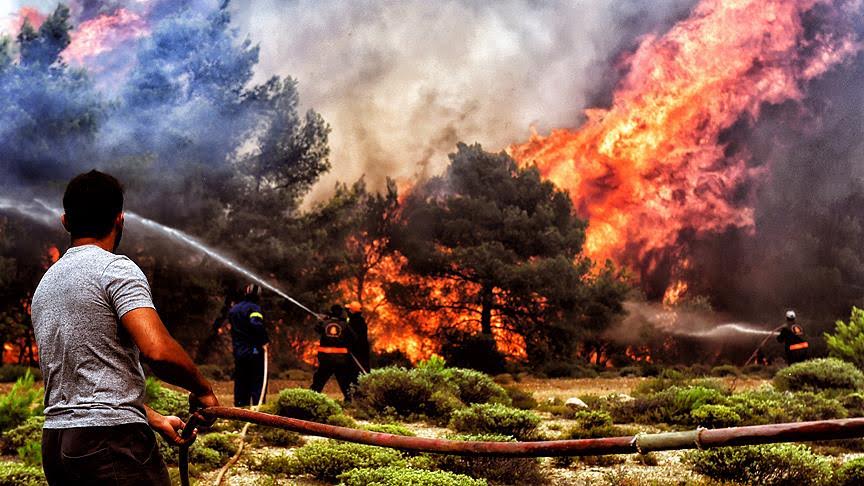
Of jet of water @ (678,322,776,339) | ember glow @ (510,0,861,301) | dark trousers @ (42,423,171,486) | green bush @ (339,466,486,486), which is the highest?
ember glow @ (510,0,861,301)

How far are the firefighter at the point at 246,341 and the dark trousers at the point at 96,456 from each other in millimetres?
8897

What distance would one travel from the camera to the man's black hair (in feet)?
8.64

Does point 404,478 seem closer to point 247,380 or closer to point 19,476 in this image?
point 19,476

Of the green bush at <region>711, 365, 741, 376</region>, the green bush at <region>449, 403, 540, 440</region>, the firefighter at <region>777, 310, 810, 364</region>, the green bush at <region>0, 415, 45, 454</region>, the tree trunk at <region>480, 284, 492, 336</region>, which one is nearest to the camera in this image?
the green bush at <region>0, 415, 45, 454</region>

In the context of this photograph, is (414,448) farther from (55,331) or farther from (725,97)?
(725,97)

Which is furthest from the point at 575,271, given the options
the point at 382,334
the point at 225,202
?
the point at 225,202

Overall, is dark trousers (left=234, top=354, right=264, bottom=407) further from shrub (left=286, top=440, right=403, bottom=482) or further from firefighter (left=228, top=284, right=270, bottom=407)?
shrub (left=286, top=440, right=403, bottom=482)

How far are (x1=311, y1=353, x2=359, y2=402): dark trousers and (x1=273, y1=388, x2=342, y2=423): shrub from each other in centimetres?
211

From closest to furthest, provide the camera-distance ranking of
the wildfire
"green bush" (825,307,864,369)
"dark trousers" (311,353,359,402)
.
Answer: "dark trousers" (311,353,359,402), "green bush" (825,307,864,369), the wildfire

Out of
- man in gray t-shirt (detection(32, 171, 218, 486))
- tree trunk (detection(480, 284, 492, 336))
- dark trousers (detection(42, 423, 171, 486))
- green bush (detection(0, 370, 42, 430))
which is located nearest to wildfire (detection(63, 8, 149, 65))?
tree trunk (detection(480, 284, 492, 336))

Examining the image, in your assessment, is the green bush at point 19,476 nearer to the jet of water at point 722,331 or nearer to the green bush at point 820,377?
the green bush at point 820,377

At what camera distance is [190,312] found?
858 inches

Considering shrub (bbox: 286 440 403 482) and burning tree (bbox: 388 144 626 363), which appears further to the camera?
burning tree (bbox: 388 144 626 363)

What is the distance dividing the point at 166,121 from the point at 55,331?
19.9m
